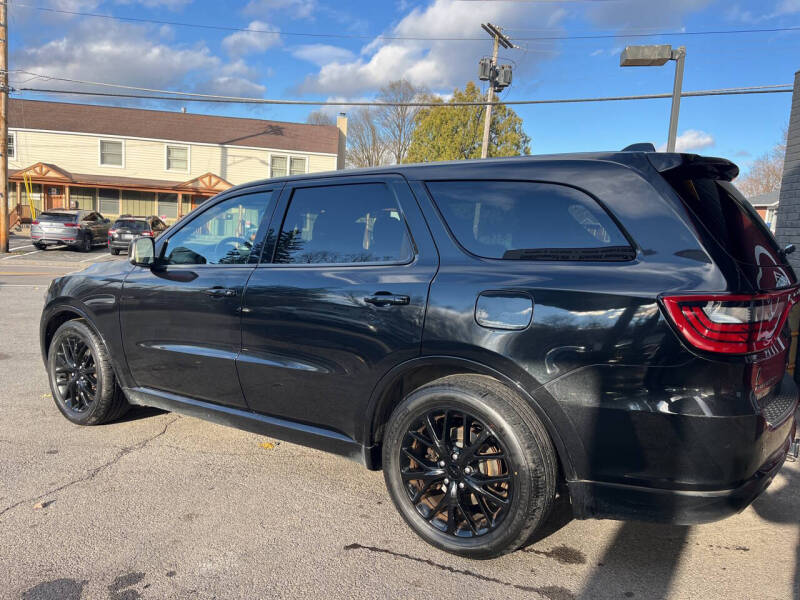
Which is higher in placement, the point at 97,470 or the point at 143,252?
the point at 143,252

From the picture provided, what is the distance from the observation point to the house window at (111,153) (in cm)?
3241

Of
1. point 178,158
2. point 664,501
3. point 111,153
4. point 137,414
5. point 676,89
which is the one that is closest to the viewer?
point 664,501

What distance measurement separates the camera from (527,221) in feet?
8.86

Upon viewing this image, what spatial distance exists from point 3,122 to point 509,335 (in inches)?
883

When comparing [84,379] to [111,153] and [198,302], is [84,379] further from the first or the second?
[111,153]

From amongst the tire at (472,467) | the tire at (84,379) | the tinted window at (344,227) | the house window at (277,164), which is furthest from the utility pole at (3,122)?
the tire at (472,467)

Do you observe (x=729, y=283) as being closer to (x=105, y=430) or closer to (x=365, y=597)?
(x=365, y=597)

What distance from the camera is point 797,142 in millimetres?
6340

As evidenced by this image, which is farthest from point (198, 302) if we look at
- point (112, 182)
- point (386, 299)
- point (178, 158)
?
point (178, 158)

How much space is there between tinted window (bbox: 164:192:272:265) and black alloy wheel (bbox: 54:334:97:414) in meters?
1.10

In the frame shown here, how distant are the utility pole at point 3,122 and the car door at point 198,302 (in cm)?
1925

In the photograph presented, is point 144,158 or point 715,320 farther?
point 144,158

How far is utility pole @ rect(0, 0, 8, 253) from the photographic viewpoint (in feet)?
61.4

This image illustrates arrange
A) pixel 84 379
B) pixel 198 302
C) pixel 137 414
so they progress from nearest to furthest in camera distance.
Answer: pixel 198 302 → pixel 84 379 → pixel 137 414
